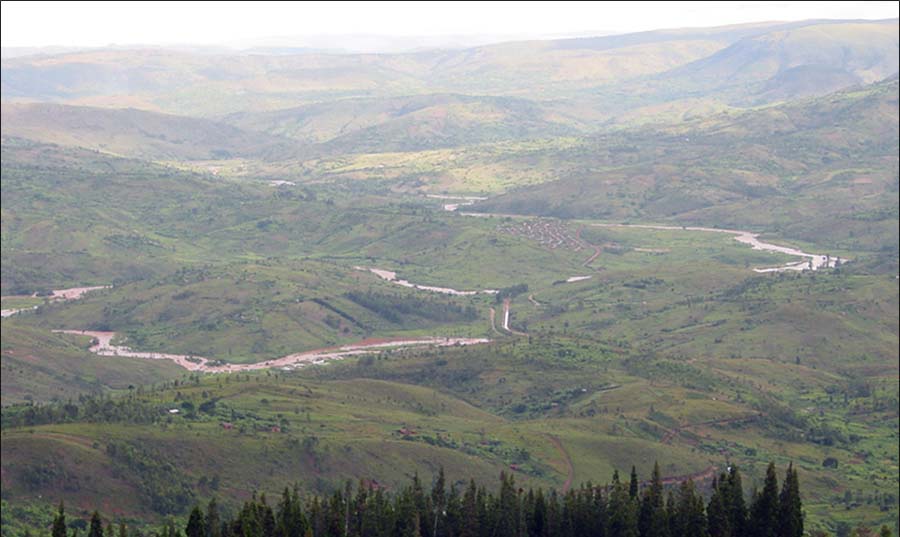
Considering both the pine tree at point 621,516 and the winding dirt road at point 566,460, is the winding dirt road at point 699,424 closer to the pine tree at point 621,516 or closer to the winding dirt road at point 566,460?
the winding dirt road at point 566,460

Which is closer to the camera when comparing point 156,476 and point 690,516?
point 690,516

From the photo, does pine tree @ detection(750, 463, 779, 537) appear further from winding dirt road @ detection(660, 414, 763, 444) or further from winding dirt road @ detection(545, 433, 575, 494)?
winding dirt road @ detection(660, 414, 763, 444)

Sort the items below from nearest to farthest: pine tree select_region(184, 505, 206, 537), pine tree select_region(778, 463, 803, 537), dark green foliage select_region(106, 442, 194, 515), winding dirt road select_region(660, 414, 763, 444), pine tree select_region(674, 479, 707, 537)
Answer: pine tree select_region(184, 505, 206, 537) → pine tree select_region(778, 463, 803, 537) → pine tree select_region(674, 479, 707, 537) → dark green foliage select_region(106, 442, 194, 515) → winding dirt road select_region(660, 414, 763, 444)

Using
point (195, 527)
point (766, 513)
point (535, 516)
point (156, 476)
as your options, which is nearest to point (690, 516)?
point (766, 513)

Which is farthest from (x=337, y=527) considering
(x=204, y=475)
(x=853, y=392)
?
(x=853, y=392)

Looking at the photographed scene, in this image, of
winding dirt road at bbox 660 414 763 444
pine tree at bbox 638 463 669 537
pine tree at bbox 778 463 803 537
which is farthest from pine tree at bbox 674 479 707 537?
winding dirt road at bbox 660 414 763 444

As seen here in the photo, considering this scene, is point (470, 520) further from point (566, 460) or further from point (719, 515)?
point (566, 460)
